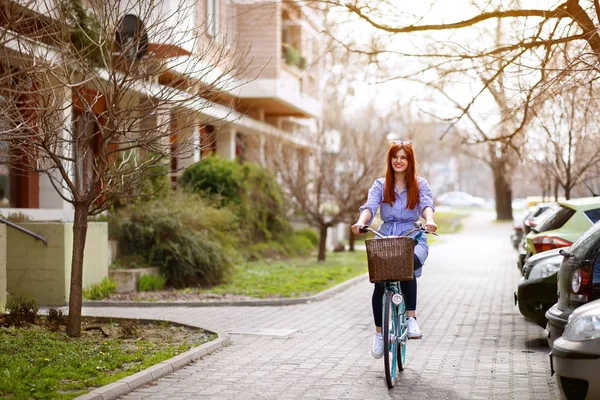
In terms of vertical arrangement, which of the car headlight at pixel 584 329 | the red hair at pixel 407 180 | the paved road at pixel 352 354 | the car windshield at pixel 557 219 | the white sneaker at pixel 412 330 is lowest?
the paved road at pixel 352 354

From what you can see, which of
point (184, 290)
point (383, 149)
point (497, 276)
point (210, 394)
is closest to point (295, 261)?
point (383, 149)

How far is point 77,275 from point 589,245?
5203 millimetres

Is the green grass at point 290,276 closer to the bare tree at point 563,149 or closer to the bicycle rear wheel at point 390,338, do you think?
the bare tree at point 563,149

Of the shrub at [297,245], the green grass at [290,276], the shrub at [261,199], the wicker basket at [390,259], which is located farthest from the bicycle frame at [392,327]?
the shrub at [297,245]

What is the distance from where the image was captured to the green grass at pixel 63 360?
757 centimetres

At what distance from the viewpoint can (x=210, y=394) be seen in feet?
25.8

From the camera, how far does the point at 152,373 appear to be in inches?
335

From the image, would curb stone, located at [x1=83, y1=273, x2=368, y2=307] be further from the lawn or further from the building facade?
the lawn

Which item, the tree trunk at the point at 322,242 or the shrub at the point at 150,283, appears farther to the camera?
the tree trunk at the point at 322,242

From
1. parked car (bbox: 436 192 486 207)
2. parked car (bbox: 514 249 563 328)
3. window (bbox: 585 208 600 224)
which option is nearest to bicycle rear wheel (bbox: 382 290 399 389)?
parked car (bbox: 514 249 563 328)

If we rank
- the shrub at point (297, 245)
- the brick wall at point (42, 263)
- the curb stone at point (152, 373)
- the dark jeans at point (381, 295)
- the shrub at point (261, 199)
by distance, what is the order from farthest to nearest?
the shrub at point (297, 245) → the shrub at point (261, 199) → the brick wall at point (42, 263) → the dark jeans at point (381, 295) → the curb stone at point (152, 373)

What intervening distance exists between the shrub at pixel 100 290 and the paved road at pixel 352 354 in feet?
4.04

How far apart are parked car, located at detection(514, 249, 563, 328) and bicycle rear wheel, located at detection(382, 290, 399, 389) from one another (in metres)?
2.85

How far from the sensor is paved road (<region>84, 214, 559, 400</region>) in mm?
8008
